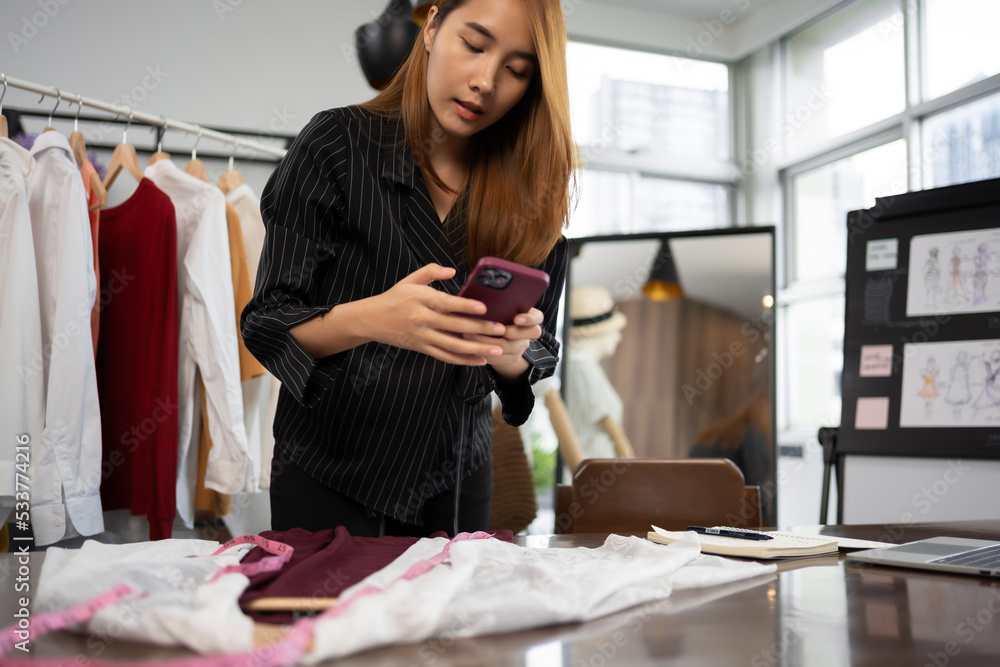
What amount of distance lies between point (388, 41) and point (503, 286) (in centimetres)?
156

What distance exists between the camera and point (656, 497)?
1.61 m

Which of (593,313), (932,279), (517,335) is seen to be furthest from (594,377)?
(517,335)

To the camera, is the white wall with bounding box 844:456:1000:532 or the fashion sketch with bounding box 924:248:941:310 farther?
the fashion sketch with bounding box 924:248:941:310

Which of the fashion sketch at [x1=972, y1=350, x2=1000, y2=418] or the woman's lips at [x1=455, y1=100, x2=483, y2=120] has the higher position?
the woman's lips at [x1=455, y1=100, x2=483, y2=120]

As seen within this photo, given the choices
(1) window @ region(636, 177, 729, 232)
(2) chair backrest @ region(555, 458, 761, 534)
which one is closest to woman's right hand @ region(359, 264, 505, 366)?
(2) chair backrest @ region(555, 458, 761, 534)

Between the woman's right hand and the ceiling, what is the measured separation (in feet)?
13.6

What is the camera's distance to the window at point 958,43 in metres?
3.39

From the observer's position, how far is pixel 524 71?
1195 mm

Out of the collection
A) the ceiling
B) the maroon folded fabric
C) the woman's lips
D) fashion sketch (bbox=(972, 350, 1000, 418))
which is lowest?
the maroon folded fabric

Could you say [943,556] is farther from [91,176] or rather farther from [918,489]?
Result: [91,176]

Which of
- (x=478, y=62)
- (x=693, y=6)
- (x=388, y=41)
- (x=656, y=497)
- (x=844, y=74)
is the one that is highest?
(x=693, y=6)

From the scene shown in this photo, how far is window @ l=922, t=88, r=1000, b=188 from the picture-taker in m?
3.37

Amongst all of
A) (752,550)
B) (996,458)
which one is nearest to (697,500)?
(752,550)

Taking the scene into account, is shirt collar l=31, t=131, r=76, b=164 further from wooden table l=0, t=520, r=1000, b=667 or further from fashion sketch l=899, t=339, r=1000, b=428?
fashion sketch l=899, t=339, r=1000, b=428
